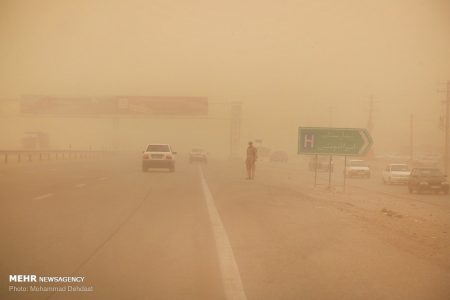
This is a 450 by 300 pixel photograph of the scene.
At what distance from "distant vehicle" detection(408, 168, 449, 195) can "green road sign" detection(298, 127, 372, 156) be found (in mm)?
6876

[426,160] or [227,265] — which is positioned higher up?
[426,160]

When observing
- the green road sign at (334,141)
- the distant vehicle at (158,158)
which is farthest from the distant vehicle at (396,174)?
the distant vehicle at (158,158)

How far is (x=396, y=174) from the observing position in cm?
4719

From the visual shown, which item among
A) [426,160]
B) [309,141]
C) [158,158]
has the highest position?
[309,141]

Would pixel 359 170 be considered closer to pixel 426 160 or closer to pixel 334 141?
pixel 334 141

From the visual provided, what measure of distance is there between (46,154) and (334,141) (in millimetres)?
50009

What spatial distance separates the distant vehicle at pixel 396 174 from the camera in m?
47.0

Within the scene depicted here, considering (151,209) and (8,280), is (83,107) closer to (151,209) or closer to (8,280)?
(151,209)

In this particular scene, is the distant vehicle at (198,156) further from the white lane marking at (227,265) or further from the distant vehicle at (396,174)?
the white lane marking at (227,265)

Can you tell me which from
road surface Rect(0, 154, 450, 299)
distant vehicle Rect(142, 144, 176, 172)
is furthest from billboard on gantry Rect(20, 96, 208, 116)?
road surface Rect(0, 154, 450, 299)

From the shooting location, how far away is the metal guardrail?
58812mm

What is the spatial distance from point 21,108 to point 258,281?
79.7 m

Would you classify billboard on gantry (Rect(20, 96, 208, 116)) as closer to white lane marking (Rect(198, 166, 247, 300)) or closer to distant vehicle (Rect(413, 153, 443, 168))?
distant vehicle (Rect(413, 153, 443, 168))

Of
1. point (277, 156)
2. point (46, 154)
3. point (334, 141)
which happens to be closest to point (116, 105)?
point (46, 154)
